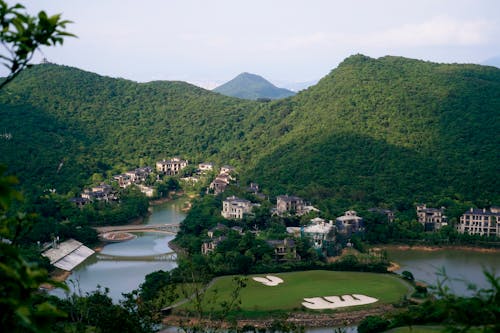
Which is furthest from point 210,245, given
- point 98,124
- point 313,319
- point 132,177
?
point 98,124

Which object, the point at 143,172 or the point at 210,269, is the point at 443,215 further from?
the point at 143,172

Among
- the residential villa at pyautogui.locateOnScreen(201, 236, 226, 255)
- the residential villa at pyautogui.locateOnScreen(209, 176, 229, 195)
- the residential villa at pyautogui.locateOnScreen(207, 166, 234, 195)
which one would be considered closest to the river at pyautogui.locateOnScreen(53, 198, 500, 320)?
the residential villa at pyautogui.locateOnScreen(201, 236, 226, 255)

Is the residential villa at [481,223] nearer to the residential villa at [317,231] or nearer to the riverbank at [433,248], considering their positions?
the riverbank at [433,248]

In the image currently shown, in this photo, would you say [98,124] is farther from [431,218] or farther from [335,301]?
[335,301]

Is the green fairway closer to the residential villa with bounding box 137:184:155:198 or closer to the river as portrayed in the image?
the river

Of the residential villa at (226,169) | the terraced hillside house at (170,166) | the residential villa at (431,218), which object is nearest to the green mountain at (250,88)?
the terraced hillside house at (170,166)

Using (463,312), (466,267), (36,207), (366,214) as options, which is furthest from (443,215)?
(463,312)
